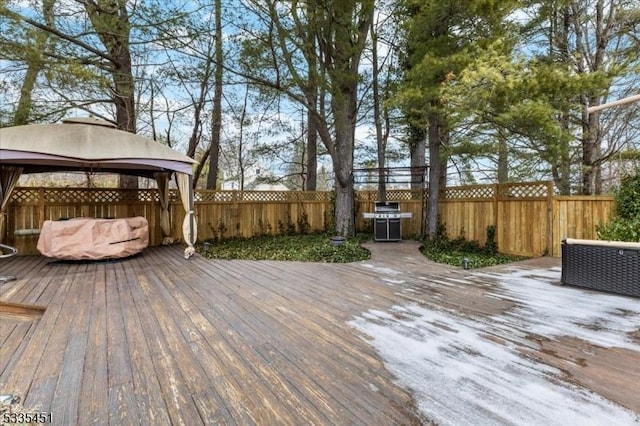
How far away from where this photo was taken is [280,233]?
30.4 feet

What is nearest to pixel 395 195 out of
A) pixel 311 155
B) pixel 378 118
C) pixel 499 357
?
pixel 378 118

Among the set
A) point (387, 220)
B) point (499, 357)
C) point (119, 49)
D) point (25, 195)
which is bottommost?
point (499, 357)

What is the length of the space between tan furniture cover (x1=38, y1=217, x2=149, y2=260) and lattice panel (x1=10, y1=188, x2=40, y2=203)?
4.97ft

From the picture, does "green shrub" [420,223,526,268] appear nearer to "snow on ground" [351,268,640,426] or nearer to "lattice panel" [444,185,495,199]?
"lattice panel" [444,185,495,199]

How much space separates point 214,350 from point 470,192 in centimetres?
663

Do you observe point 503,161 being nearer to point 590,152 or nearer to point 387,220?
point 590,152

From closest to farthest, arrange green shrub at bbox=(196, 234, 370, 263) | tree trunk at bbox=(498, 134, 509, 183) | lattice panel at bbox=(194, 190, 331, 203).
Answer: green shrub at bbox=(196, 234, 370, 263) < tree trunk at bbox=(498, 134, 509, 183) < lattice panel at bbox=(194, 190, 331, 203)

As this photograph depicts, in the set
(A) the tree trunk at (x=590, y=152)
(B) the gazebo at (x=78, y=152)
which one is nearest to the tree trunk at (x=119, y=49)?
(B) the gazebo at (x=78, y=152)

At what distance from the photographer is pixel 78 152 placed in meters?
5.39

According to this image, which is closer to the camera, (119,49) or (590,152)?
(119,49)

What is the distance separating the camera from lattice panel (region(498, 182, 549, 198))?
5.75 metres

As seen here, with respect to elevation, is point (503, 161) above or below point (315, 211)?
above

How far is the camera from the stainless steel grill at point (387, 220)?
24.9ft

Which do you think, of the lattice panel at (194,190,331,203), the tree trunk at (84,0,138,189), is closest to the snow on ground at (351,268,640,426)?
the lattice panel at (194,190,331,203)
